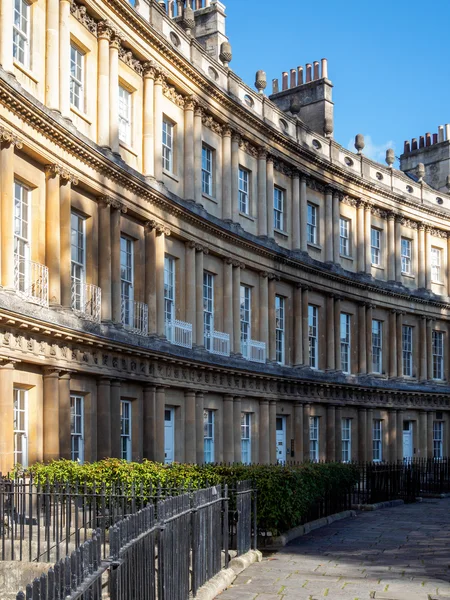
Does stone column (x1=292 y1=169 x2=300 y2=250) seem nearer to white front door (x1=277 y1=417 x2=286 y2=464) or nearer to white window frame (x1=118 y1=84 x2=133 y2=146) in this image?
white front door (x1=277 y1=417 x2=286 y2=464)

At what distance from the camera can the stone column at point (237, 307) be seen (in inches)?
1137

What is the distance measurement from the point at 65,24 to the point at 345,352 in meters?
19.5

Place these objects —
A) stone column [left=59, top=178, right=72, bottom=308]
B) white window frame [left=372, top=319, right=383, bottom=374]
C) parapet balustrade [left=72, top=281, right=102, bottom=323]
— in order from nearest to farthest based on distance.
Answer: stone column [left=59, top=178, right=72, bottom=308]
parapet balustrade [left=72, top=281, right=102, bottom=323]
white window frame [left=372, top=319, right=383, bottom=374]

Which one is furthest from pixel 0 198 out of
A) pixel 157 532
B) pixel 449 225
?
pixel 449 225

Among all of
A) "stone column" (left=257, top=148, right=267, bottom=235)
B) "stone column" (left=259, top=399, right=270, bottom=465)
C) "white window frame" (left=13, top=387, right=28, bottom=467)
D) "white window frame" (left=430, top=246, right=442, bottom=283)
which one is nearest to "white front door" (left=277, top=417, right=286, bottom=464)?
"stone column" (left=259, top=399, right=270, bottom=465)

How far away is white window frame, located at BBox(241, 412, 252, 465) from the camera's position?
96.3ft

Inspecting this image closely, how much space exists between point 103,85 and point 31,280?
568cm

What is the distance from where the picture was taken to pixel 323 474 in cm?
1994

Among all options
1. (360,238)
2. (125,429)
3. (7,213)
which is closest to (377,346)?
(360,238)

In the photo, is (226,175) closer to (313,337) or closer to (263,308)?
(263,308)

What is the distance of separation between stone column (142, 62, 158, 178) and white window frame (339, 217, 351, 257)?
43.4 ft

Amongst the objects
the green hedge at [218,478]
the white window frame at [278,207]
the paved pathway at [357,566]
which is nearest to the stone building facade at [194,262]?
the white window frame at [278,207]

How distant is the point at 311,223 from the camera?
34656 millimetres

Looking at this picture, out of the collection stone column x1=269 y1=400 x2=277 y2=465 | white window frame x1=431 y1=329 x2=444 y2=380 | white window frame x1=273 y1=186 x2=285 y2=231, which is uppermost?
white window frame x1=273 y1=186 x2=285 y2=231
